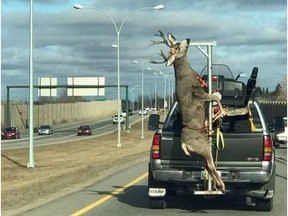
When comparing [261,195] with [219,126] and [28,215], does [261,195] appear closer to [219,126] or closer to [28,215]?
[219,126]

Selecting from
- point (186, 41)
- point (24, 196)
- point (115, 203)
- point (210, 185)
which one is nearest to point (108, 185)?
point (24, 196)

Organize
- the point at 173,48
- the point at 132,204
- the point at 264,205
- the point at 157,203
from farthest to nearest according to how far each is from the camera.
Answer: the point at 132,204, the point at 157,203, the point at 264,205, the point at 173,48

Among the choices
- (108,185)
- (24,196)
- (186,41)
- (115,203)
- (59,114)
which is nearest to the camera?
(186,41)

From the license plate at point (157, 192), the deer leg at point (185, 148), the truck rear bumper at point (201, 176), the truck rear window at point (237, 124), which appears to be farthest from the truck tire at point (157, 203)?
the deer leg at point (185, 148)

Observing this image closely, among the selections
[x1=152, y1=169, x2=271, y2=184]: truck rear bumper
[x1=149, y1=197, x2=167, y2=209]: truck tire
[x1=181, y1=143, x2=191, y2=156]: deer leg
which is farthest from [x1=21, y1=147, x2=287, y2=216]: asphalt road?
[x1=181, y1=143, x2=191, y2=156]: deer leg

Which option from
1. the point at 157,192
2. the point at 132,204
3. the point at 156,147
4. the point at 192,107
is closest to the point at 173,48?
the point at 192,107

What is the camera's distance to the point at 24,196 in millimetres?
14008

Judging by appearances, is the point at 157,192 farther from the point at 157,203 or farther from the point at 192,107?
the point at 192,107

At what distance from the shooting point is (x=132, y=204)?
12062mm

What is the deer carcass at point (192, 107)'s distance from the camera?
9.62 meters

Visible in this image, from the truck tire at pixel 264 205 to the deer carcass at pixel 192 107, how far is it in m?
1.38

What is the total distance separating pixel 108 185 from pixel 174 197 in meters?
3.44

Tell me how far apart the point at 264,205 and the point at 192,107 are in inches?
100

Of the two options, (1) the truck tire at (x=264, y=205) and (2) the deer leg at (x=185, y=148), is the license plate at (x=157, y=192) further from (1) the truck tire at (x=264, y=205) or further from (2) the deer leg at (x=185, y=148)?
(1) the truck tire at (x=264, y=205)
